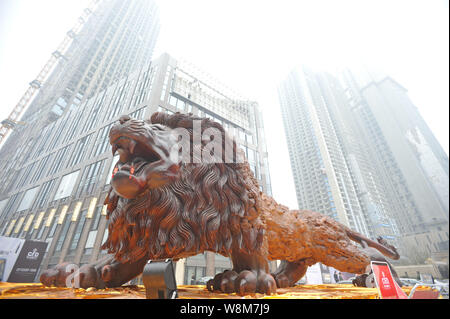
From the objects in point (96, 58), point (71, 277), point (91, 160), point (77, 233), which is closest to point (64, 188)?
point (91, 160)

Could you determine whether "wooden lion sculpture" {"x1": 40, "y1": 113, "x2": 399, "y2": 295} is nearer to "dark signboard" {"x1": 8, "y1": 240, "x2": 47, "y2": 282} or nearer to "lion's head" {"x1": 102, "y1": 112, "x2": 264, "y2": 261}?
"lion's head" {"x1": 102, "y1": 112, "x2": 264, "y2": 261}

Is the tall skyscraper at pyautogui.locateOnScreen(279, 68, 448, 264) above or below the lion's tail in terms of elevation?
above

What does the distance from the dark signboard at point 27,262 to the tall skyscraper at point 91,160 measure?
0.43ft

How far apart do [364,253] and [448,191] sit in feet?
11.1

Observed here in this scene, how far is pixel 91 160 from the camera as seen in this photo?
382 centimetres

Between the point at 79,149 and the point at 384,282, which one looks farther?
the point at 79,149

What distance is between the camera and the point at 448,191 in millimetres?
3475

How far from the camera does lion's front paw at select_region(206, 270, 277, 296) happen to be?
2.69ft

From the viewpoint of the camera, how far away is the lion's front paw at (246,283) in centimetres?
82

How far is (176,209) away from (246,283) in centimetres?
Result: 42

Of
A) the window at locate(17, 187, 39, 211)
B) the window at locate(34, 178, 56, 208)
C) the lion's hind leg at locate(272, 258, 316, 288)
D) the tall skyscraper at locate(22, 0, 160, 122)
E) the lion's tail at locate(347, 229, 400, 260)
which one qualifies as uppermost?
the tall skyscraper at locate(22, 0, 160, 122)

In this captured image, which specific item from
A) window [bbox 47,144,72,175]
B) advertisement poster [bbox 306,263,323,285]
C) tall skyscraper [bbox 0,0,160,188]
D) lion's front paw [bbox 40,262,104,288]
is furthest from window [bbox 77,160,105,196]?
advertisement poster [bbox 306,263,323,285]

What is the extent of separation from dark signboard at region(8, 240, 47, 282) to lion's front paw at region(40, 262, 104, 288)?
1324mm

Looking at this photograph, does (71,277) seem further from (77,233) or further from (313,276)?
(313,276)
